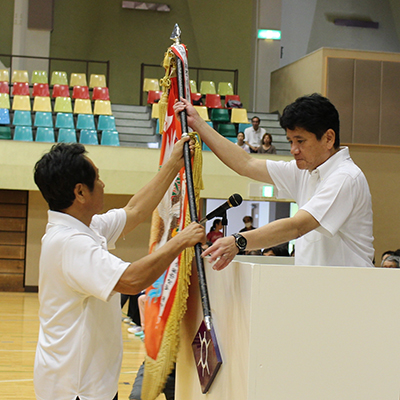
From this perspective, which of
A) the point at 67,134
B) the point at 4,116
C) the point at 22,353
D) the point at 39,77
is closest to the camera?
the point at 22,353

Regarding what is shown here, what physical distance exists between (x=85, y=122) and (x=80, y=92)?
4.08 ft

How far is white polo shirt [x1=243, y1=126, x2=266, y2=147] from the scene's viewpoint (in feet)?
31.7

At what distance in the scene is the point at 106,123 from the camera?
971 centimetres

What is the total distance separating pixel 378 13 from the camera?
13.8 m

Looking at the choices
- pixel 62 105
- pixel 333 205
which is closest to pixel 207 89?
pixel 62 105

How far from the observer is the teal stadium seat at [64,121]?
941 cm

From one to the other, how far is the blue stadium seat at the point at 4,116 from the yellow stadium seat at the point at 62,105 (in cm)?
86

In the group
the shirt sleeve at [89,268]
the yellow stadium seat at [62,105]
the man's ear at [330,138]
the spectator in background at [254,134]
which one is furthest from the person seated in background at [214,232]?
the shirt sleeve at [89,268]

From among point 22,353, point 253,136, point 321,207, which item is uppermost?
point 253,136

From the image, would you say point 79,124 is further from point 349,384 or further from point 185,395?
point 349,384

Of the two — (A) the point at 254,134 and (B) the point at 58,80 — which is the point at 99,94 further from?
(A) the point at 254,134

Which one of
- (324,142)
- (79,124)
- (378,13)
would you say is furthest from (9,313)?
(378,13)

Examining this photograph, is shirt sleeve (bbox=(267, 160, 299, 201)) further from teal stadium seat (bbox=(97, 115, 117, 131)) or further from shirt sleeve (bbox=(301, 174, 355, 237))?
teal stadium seat (bbox=(97, 115, 117, 131))

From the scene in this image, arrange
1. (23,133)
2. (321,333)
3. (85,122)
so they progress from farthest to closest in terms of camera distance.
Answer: (85,122) → (23,133) → (321,333)
